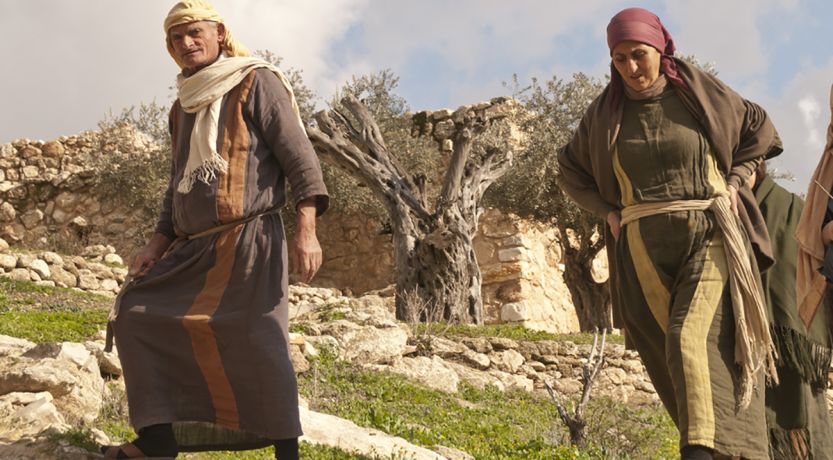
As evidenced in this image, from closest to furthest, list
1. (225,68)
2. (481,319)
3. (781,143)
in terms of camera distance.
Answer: (225,68) < (781,143) < (481,319)

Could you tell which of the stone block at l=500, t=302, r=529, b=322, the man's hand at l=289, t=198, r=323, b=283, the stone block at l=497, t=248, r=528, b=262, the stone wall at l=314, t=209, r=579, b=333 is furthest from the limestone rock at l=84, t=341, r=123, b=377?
the stone block at l=497, t=248, r=528, b=262

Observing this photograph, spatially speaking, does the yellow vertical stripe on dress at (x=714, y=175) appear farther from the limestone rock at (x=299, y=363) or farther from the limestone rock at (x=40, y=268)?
the limestone rock at (x=40, y=268)

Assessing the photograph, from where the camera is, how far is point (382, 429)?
6.26 meters

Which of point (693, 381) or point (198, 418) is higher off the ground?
point (693, 381)

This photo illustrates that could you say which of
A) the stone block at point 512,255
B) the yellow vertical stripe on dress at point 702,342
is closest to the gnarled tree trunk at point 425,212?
the stone block at point 512,255

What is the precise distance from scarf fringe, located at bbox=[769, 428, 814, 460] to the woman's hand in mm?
1094

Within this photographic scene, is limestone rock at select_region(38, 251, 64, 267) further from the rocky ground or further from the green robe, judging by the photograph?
the green robe

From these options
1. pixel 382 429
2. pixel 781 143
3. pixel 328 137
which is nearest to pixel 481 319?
pixel 328 137

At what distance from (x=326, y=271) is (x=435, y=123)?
156 inches

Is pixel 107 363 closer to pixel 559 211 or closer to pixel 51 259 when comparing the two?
pixel 51 259

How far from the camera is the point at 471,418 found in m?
7.52

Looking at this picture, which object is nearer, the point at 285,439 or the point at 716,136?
the point at 285,439

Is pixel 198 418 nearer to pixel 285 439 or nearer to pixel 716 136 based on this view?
pixel 285 439

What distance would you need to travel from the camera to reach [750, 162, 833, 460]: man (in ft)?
14.3
